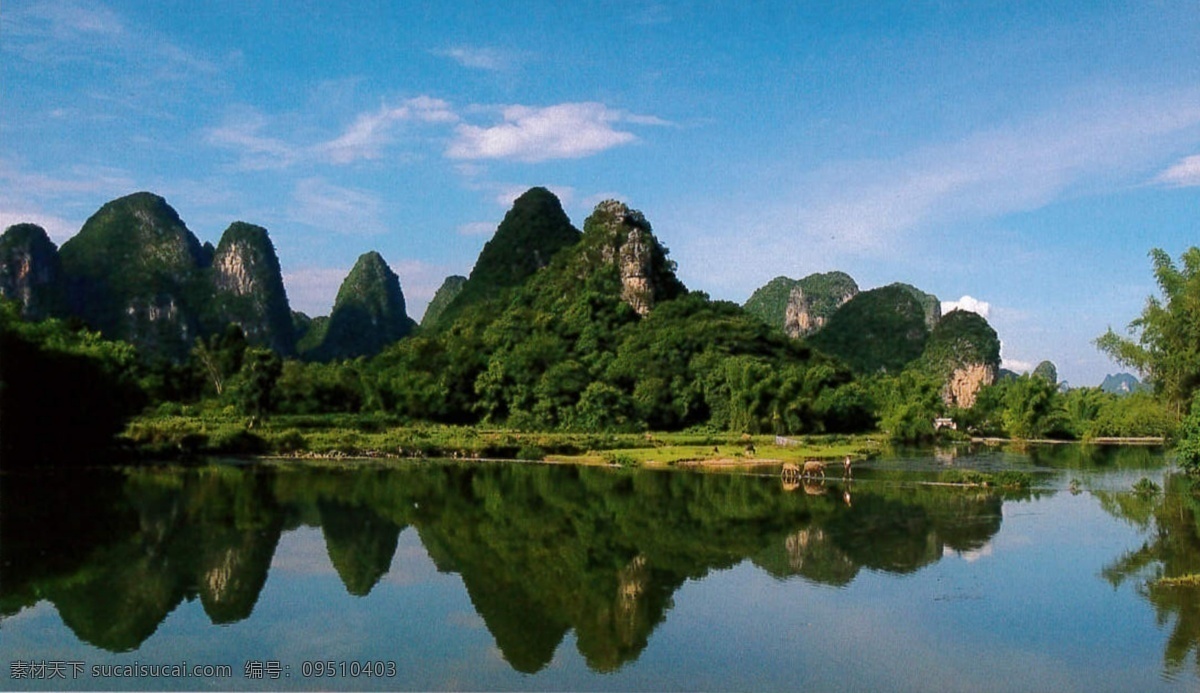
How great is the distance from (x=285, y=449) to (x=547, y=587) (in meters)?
19.7

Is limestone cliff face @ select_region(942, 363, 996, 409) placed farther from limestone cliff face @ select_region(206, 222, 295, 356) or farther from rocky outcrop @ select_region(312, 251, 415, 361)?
limestone cliff face @ select_region(206, 222, 295, 356)

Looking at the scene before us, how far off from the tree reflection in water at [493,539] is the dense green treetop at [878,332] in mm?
54632

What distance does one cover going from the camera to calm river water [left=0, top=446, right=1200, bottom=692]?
28.1ft

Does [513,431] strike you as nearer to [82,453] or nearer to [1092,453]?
[82,453]

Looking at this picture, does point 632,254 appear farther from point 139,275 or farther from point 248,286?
point 139,275

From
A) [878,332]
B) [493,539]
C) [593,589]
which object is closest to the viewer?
[593,589]

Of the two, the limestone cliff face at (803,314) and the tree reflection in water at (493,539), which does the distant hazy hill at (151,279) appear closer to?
the limestone cliff face at (803,314)

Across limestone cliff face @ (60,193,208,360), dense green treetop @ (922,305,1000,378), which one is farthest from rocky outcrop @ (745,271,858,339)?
limestone cliff face @ (60,193,208,360)

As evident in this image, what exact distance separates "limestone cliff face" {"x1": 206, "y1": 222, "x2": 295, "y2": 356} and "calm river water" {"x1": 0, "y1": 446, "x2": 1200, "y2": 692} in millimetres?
56350

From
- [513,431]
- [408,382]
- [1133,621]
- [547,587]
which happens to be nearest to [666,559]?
[547,587]

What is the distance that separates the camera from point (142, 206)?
74062 millimetres

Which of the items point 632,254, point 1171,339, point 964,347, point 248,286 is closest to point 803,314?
point 964,347

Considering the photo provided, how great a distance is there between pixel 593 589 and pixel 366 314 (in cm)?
7609

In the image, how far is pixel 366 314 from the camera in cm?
8488
